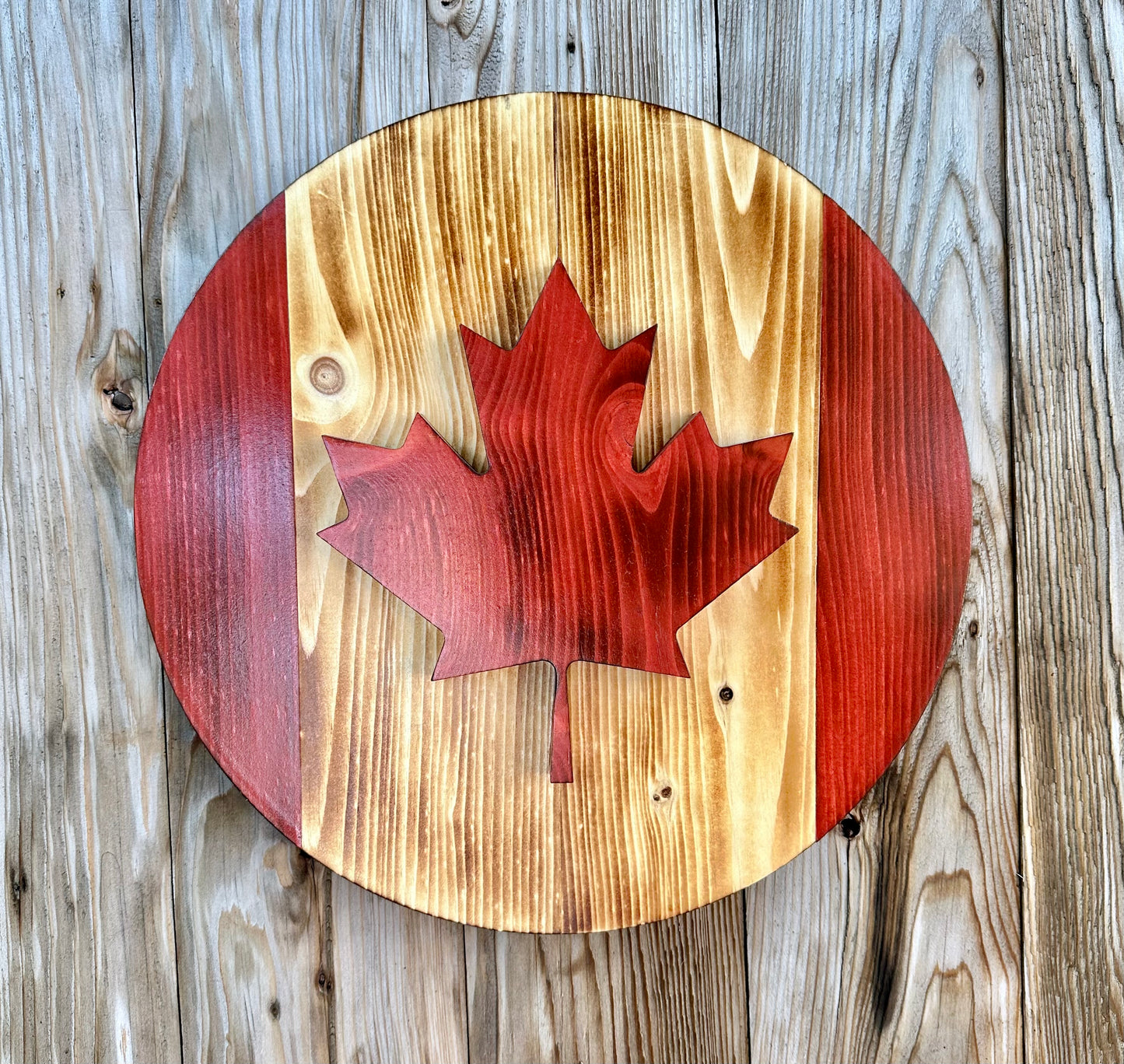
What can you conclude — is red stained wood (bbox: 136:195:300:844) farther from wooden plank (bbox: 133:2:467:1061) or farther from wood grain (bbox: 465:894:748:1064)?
wood grain (bbox: 465:894:748:1064)

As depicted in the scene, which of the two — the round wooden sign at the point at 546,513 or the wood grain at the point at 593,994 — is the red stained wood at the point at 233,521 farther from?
the wood grain at the point at 593,994

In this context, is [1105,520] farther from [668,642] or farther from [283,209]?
[283,209]

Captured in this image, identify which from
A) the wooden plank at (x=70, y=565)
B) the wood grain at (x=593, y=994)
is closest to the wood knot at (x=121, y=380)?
the wooden plank at (x=70, y=565)

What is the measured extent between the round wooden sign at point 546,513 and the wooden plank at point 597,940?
84mm

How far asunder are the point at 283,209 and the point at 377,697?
36 cm

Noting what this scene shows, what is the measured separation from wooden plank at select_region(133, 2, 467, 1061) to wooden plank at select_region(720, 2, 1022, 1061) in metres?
0.31

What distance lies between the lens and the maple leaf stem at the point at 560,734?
1.79ft

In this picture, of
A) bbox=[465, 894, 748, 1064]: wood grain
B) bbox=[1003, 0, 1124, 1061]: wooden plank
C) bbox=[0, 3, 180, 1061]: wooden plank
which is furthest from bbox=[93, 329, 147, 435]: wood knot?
bbox=[1003, 0, 1124, 1061]: wooden plank

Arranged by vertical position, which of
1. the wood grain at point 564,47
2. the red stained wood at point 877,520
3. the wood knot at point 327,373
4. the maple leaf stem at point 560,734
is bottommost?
the maple leaf stem at point 560,734

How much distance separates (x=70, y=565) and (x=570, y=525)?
0.40m

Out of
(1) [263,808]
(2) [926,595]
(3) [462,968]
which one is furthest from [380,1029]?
(2) [926,595]

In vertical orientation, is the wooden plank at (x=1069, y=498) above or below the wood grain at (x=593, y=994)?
above

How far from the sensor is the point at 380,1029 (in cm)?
62

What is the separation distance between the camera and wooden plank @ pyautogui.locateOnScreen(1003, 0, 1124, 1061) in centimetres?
63
